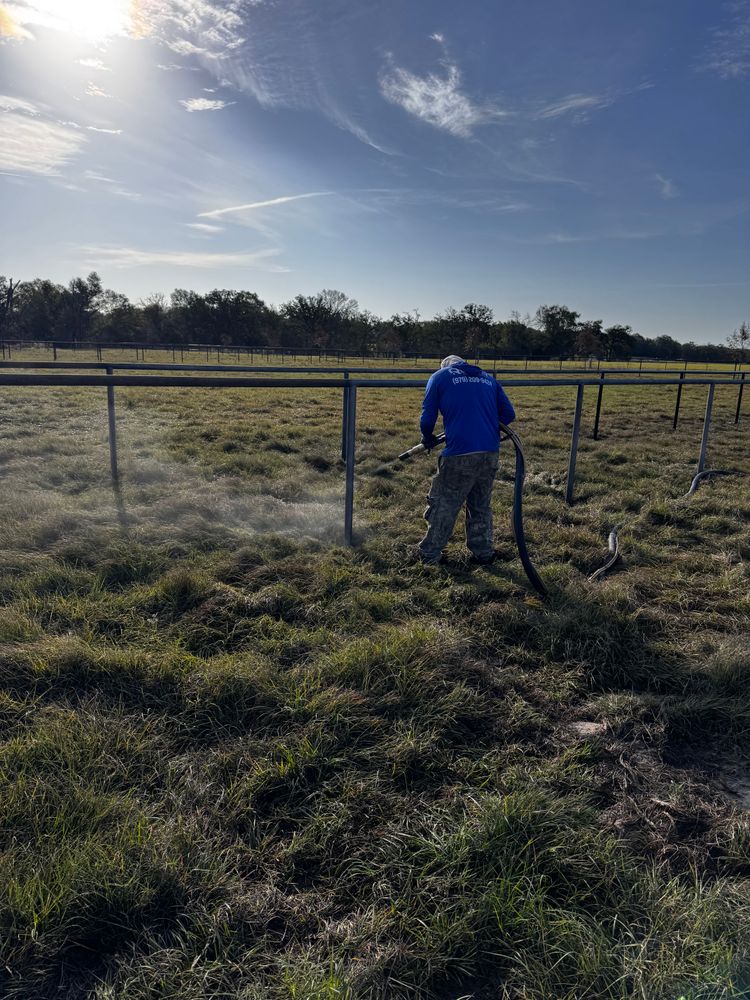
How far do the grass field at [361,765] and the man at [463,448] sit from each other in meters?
0.29

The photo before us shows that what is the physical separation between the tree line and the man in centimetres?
6856

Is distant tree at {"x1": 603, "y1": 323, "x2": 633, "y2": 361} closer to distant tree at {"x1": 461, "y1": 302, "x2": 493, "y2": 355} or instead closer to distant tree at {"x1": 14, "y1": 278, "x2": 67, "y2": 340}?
distant tree at {"x1": 461, "y1": 302, "x2": 493, "y2": 355}

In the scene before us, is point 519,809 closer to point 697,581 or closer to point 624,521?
point 697,581

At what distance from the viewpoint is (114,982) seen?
5.35ft

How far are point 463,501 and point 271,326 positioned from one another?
79.2 metres

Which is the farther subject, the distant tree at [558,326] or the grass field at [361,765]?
the distant tree at [558,326]

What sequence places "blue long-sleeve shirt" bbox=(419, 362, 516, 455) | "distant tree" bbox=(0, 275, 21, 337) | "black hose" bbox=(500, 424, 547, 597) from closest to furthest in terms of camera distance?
1. "black hose" bbox=(500, 424, 547, 597)
2. "blue long-sleeve shirt" bbox=(419, 362, 516, 455)
3. "distant tree" bbox=(0, 275, 21, 337)

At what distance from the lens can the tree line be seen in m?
72.8

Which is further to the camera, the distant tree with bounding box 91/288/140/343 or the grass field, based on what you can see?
the distant tree with bounding box 91/288/140/343

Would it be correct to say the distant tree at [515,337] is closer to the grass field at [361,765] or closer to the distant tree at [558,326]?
the distant tree at [558,326]

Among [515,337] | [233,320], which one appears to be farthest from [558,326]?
[233,320]

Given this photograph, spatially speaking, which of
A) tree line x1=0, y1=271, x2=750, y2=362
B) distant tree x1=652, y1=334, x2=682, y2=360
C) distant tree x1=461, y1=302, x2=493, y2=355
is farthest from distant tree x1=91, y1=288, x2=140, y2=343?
distant tree x1=652, y1=334, x2=682, y2=360

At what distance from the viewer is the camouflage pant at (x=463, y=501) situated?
4.61m

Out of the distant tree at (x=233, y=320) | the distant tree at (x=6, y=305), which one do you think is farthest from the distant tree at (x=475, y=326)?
the distant tree at (x=6, y=305)
